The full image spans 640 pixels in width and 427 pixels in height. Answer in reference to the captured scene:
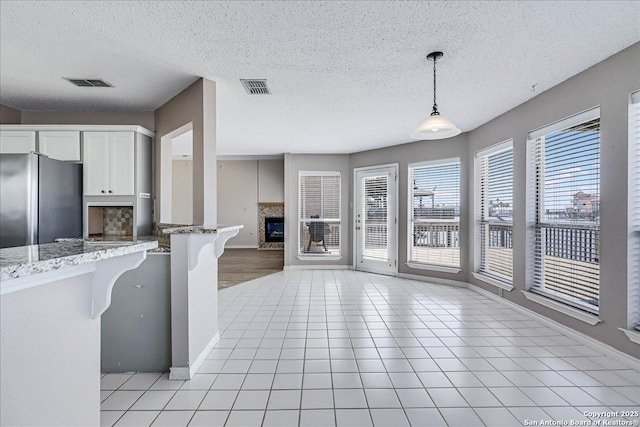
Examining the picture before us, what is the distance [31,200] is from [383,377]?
329cm

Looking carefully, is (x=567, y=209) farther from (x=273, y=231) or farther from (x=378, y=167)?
(x=273, y=231)

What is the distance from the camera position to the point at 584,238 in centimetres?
268

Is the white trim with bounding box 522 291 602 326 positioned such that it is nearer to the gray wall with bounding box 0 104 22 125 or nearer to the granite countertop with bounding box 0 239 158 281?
the granite countertop with bounding box 0 239 158 281

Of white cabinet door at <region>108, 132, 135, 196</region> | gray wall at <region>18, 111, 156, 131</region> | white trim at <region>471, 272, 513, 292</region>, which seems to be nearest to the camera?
white cabinet door at <region>108, 132, 135, 196</region>

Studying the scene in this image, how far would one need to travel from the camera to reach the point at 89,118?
346 centimetres

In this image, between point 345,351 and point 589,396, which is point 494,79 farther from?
point 345,351

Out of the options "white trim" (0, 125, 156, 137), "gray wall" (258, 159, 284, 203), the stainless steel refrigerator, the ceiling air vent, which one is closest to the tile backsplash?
the stainless steel refrigerator

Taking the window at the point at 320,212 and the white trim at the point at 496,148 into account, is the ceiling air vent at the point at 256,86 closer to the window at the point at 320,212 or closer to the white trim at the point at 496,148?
the white trim at the point at 496,148

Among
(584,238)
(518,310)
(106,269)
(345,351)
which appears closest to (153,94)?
(106,269)

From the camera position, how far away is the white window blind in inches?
88.6

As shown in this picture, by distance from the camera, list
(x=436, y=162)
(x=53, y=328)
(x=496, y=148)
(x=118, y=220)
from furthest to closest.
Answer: (x=436, y=162), (x=496, y=148), (x=118, y=220), (x=53, y=328)

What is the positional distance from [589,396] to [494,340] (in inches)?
33.0

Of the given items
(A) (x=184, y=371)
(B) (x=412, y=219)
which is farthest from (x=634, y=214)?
(A) (x=184, y=371)

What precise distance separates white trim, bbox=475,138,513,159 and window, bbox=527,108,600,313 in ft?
1.17
